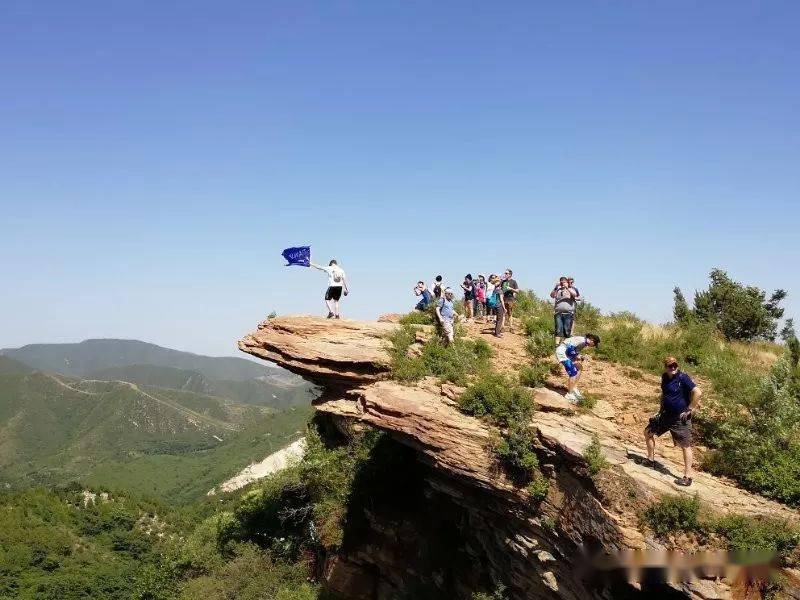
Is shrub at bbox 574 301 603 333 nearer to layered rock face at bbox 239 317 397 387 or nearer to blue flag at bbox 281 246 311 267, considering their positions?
layered rock face at bbox 239 317 397 387

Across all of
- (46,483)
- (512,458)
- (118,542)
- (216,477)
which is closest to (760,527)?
(512,458)

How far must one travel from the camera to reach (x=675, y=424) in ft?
29.0

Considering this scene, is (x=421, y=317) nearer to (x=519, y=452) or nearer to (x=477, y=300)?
(x=477, y=300)

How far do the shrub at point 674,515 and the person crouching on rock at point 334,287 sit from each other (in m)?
12.0

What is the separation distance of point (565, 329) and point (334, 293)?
26.7ft

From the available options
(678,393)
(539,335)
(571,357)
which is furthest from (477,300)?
(678,393)

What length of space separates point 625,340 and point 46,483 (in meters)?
227

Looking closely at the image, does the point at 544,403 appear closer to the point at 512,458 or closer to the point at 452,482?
the point at 512,458

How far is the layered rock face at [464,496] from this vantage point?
8.77 m

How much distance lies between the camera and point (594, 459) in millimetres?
9023

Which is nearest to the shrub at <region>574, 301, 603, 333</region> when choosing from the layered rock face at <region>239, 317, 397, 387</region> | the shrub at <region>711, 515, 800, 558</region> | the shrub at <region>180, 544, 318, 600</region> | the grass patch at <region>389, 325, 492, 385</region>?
the grass patch at <region>389, 325, 492, 385</region>

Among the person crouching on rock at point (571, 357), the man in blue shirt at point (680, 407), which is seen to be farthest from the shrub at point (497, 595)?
the man in blue shirt at point (680, 407)

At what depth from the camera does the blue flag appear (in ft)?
57.7

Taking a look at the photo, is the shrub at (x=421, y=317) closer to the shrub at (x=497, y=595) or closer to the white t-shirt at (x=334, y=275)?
the white t-shirt at (x=334, y=275)
